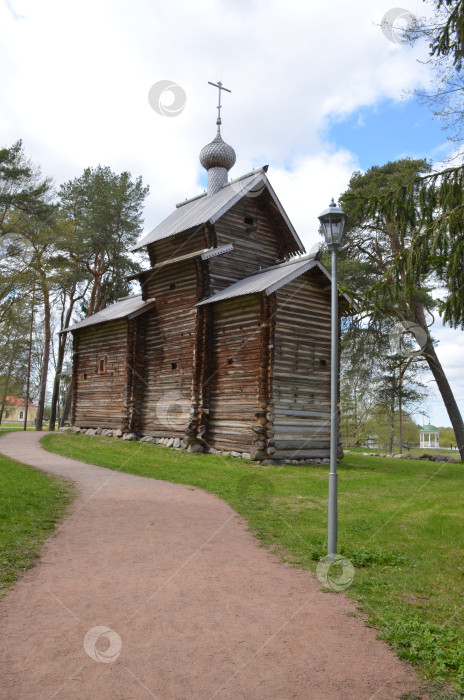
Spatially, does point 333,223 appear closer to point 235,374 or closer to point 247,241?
point 235,374

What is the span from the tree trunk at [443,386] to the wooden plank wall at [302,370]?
8.57 metres

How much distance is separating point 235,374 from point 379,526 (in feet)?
34.4

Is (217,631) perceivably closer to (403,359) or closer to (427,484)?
(427,484)

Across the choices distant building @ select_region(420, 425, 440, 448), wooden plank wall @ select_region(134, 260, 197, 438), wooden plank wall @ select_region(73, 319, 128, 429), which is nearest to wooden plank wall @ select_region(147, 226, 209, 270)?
wooden plank wall @ select_region(134, 260, 197, 438)

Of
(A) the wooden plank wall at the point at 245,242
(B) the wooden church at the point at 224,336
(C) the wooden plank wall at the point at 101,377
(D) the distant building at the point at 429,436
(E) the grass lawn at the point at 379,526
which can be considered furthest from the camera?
(D) the distant building at the point at 429,436

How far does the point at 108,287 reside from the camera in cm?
3688

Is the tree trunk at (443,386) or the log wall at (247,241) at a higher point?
the log wall at (247,241)

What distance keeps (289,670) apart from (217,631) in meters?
0.84

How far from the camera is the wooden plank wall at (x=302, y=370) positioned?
17.6 meters

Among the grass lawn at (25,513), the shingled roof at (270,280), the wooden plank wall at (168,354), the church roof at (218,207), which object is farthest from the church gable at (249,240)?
the grass lawn at (25,513)

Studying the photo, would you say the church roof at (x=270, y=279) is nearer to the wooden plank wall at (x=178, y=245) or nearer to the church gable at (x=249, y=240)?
the church gable at (x=249, y=240)

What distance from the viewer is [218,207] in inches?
817

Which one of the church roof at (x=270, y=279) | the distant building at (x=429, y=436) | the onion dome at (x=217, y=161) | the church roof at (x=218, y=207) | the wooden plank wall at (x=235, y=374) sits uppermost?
the onion dome at (x=217, y=161)

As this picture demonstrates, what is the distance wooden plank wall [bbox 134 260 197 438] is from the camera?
20.7 meters
